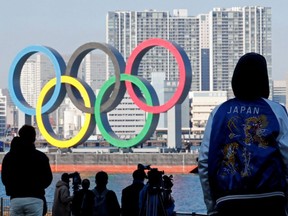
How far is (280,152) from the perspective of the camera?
477 cm

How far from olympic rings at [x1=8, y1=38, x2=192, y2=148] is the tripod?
1706 inches

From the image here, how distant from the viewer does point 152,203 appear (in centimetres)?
970

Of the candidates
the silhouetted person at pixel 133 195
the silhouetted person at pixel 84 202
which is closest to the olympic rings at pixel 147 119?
the silhouetted person at pixel 84 202

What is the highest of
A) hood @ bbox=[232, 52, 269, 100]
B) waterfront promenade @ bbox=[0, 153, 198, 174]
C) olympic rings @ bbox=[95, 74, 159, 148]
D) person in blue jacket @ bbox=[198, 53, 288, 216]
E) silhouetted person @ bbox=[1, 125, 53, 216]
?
hood @ bbox=[232, 52, 269, 100]

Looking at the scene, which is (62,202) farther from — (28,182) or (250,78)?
(250,78)

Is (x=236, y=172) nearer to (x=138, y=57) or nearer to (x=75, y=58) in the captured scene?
(x=138, y=57)

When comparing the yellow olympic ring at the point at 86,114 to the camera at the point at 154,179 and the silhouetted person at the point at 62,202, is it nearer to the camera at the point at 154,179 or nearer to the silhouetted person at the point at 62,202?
the silhouetted person at the point at 62,202

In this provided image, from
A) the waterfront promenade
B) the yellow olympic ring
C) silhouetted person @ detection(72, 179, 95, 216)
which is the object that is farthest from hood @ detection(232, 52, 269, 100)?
the waterfront promenade

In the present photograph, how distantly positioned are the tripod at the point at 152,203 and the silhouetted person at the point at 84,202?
24.8 inches

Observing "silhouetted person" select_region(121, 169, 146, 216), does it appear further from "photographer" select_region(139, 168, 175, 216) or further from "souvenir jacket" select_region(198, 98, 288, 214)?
"souvenir jacket" select_region(198, 98, 288, 214)

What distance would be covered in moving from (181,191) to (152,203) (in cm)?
3869

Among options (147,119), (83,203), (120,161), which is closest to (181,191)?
(147,119)

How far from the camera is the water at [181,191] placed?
1419 inches

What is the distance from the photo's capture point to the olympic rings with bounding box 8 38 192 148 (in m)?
54.1
